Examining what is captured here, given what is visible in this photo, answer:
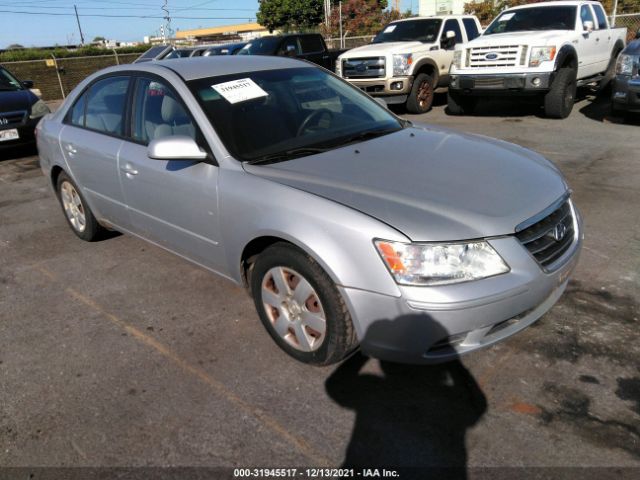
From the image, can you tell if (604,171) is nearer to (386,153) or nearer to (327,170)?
(386,153)

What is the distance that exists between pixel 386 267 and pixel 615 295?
199 centimetres

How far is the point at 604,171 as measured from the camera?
239 inches

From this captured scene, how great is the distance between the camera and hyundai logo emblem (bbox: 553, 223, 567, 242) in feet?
8.66

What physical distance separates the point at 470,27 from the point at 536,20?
2.48m

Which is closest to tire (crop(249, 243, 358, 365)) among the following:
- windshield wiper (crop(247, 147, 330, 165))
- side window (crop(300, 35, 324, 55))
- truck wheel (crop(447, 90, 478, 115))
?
windshield wiper (crop(247, 147, 330, 165))

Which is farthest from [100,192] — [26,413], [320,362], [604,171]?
Result: [604,171]

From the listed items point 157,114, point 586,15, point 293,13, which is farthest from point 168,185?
point 293,13

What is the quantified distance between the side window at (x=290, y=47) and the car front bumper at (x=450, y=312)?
1228cm

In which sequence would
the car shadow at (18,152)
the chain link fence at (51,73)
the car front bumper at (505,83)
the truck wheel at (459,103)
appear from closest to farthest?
the car front bumper at (505,83), the car shadow at (18,152), the truck wheel at (459,103), the chain link fence at (51,73)

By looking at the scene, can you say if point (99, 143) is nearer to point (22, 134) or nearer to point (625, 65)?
point (22, 134)

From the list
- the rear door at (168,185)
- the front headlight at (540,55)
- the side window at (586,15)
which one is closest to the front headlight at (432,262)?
A: the rear door at (168,185)

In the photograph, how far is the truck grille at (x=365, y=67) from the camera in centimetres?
1042

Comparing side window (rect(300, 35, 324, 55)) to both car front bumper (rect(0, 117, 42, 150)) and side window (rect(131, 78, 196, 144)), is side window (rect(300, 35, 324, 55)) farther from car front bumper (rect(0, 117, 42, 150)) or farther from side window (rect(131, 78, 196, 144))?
side window (rect(131, 78, 196, 144))

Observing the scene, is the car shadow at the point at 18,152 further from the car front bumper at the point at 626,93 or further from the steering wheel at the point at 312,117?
the car front bumper at the point at 626,93
